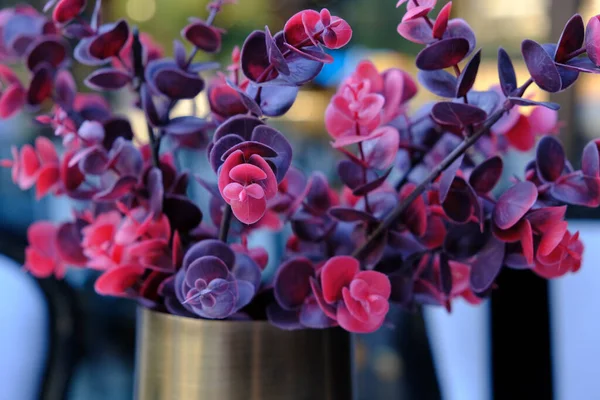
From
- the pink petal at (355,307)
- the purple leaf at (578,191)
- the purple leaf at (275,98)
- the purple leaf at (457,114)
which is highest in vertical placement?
the purple leaf at (457,114)

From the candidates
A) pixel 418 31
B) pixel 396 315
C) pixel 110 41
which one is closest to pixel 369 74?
pixel 418 31

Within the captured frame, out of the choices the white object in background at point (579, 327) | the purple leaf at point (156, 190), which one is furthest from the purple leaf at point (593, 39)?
the white object in background at point (579, 327)

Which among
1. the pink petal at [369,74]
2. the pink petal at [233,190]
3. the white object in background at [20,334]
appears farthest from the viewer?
the white object in background at [20,334]

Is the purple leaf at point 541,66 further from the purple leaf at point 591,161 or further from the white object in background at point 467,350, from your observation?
the white object in background at point 467,350

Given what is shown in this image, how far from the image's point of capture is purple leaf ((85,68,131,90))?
1.03 feet

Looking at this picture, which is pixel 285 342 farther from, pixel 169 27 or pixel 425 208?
pixel 169 27

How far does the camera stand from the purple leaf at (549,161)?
293mm

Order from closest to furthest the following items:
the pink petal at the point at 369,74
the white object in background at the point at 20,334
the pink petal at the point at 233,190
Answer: the pink petal at the point at 233,190 → the pink petal at the point at 369,74 → the white object in background at the point at 20,334

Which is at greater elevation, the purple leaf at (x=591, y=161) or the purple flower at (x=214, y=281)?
the purple leaf at (x=591, y=161)

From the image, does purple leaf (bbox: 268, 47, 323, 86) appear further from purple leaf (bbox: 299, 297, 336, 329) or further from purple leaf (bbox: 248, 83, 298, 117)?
purple leaf (bbox: 299, 297, 336, 329)

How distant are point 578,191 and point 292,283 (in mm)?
152

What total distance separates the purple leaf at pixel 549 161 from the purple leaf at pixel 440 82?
6 cm

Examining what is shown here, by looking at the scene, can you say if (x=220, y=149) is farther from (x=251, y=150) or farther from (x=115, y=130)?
(x=115, y=130)

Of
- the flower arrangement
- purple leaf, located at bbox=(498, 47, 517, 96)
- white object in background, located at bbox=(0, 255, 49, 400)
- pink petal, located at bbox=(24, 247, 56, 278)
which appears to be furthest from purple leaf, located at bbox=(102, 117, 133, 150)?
white object in background, located at bbox=(0, 255, 49, 400)
